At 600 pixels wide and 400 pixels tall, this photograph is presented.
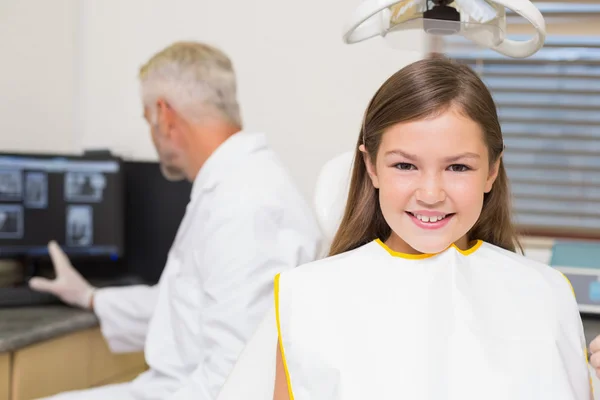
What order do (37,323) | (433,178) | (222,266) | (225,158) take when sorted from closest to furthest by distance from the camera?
1. (433,178)
2. (222,266)
3. (225,158)
4. (37,323)

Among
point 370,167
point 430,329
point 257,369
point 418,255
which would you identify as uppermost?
point 370,167

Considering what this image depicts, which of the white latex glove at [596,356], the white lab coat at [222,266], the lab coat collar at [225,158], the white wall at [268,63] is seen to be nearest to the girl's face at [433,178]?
the white latex glove at [596,356]

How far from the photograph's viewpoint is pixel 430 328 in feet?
3.84

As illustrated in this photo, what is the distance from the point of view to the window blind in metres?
2.52

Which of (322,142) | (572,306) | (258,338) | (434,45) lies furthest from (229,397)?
(434,45)

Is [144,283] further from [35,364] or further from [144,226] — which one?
[35,364]

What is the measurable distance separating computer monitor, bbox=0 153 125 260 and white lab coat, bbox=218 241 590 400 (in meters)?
1.48

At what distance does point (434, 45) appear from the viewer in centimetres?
249

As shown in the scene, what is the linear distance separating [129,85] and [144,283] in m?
0.70

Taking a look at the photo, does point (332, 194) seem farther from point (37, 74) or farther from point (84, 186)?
point (37, 74)

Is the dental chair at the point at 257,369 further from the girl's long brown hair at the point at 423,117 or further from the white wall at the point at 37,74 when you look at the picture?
the white wall at the point at 37,74

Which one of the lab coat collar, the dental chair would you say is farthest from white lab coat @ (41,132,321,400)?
the dental chair

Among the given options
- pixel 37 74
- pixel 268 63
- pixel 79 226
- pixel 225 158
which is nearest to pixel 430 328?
pixel 225 158

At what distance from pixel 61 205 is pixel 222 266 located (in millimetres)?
1050
